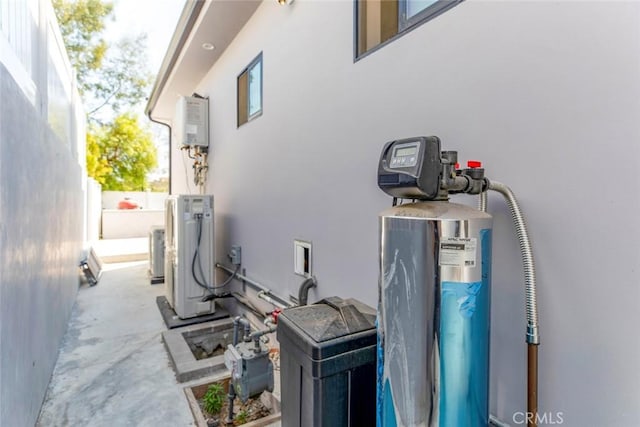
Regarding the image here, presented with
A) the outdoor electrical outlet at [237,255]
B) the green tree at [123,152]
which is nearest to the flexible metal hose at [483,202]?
the outdoor electrical outlet at [237,255]

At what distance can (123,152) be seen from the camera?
16.3m

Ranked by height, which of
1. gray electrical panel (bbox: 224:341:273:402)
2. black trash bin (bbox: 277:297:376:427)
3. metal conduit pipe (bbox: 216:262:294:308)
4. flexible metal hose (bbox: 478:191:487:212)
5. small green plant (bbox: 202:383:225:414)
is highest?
flexible metal hose (bbox: 478:191:487:212)

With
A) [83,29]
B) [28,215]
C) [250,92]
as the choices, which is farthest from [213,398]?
[83,29]

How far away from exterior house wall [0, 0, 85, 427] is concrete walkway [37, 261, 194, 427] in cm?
15

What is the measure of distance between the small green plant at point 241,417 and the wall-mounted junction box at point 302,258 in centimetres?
104

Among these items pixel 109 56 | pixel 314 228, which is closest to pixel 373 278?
pixel 314 228

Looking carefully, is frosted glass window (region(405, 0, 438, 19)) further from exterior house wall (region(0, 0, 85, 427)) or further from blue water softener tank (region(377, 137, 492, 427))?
exterior house wall (region(0, 0, 85, 427))

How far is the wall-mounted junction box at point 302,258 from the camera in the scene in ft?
8.59

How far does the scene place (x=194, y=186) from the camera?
243 inches

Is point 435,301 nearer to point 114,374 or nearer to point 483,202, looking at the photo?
point 483,202

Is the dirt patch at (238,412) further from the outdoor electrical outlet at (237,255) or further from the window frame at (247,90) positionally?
the window frame at (247,90)

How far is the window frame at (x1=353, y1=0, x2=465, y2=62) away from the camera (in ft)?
5.01

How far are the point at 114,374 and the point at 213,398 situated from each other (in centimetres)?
97

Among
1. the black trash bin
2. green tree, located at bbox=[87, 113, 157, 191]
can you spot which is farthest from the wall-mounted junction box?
green tree, located at bbox=[87, 113, 157, 191]
